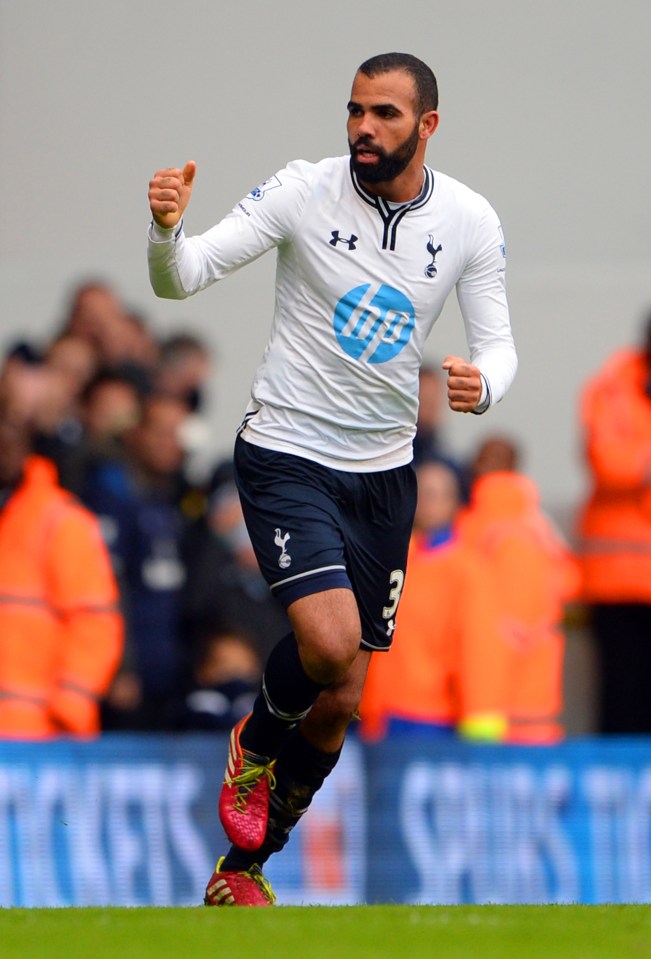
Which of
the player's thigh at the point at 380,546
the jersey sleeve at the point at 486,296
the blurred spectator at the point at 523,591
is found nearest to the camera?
the player's thigh at the point at 380,546

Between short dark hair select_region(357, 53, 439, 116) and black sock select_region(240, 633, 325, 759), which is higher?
short dark hair select_region(357, 53, 439, 116)

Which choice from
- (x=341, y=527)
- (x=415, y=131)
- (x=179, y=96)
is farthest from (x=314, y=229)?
(x=179, y=96)

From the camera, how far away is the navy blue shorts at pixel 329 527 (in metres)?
6.99

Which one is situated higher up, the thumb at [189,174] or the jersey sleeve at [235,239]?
the thumb at [189,174]

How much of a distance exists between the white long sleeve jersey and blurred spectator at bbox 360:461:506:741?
3.79m

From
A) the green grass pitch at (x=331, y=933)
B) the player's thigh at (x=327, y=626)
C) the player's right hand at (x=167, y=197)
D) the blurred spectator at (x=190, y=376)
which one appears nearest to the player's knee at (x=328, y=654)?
the player's thigh at (x=327, y=626)

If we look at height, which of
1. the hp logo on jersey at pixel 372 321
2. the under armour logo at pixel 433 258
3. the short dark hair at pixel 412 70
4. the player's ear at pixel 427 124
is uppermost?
the short dark hair at pixel 412 70

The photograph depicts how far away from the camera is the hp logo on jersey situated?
7.07 meters

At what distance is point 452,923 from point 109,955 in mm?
1180

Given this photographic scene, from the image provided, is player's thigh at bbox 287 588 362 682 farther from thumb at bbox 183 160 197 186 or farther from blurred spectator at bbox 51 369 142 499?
blurred spectator at bbox 51 369 142 499

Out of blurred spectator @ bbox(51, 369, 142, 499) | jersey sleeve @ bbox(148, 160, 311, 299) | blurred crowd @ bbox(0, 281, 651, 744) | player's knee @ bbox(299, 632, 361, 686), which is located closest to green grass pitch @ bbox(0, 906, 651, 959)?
player's knee @ bbox(299, 632, 361, 686)

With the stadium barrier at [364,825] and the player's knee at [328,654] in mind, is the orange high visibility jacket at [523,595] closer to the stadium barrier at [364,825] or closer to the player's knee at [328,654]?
the stadium barrier at [364,825]

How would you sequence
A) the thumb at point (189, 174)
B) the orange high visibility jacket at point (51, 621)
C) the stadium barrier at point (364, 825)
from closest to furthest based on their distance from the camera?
1. the thumb at point (189, 174)
2. the stadium barrier at point (364, 825)
3. the orange high visibility jacket at point (51, 621)

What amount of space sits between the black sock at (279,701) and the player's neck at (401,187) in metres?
1.54
